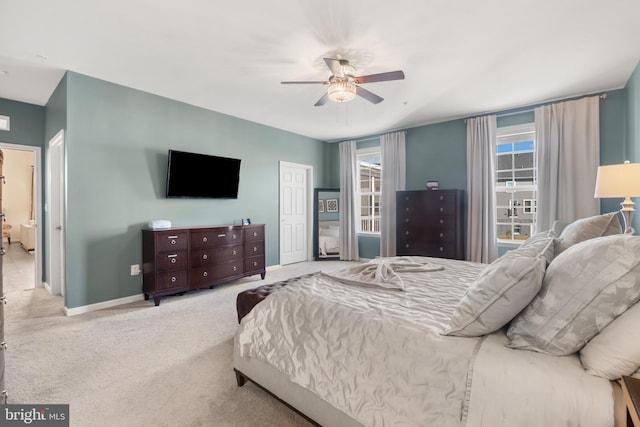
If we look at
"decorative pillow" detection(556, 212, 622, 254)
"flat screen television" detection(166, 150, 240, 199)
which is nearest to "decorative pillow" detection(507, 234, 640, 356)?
"decorative pillow" detection(556, 212, 622, 254)

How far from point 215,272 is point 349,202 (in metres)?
3.24

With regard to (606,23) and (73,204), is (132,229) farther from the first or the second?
(606,23)

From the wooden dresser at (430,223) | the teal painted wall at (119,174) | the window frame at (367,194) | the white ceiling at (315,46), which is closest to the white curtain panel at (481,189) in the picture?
the wooden dresser at (430,223)

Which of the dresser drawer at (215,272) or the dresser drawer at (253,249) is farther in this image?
the dresser drawer at (253,249)

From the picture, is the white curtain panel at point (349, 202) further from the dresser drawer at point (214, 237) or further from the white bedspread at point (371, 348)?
the white bedspread at point (371, 348)

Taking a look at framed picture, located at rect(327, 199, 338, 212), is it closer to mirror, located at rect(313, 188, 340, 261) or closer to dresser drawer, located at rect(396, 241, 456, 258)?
mirror, located at rect(313, 188, 340, 261)

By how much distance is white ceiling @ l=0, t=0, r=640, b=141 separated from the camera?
87.0 inches

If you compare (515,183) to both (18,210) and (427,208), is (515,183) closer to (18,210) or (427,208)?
(427,208)

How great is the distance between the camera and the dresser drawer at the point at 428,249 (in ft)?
15.0

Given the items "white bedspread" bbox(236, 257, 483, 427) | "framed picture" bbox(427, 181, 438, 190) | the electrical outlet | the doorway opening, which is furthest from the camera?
the doorway opening

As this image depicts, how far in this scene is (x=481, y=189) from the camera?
15.1ft

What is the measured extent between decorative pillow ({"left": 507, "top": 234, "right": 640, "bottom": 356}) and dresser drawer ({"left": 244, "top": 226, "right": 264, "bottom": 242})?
384cm

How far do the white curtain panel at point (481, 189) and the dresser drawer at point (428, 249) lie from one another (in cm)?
40

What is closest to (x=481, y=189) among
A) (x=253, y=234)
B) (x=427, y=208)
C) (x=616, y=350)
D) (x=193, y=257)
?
(x=427, y=208)
